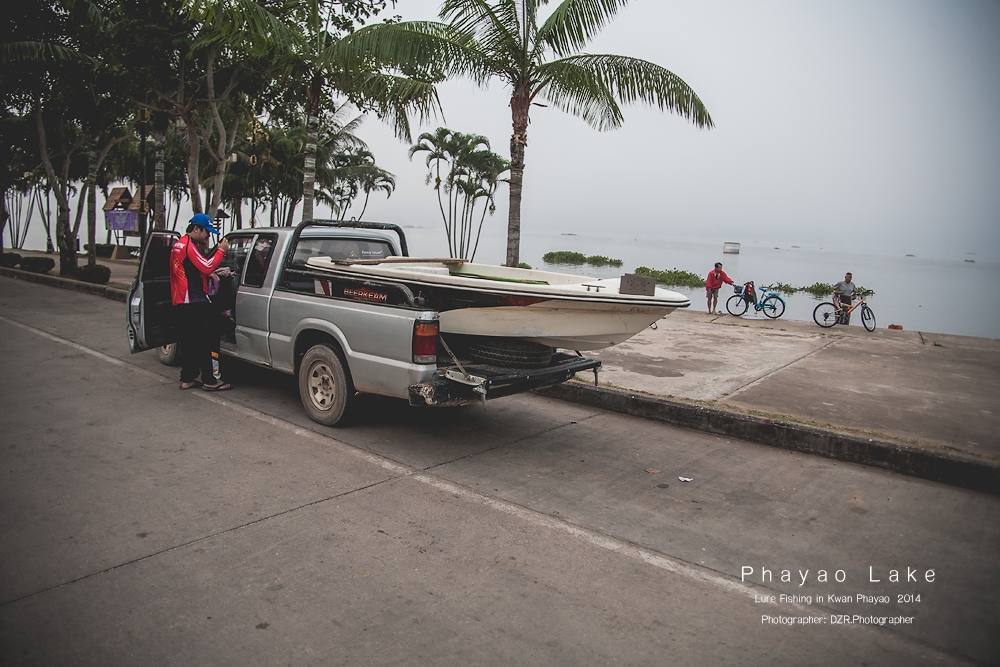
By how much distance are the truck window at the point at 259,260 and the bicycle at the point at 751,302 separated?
1447 cm

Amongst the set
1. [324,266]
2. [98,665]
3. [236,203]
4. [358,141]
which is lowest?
[98,665]

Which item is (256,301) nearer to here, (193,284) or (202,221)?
(193,284)

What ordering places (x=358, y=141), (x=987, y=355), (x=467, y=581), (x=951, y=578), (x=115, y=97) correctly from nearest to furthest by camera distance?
(x=467, y=581), (x=951, y=578), (x=987, y=355), (x=115, y=97), (x=358, y=141)

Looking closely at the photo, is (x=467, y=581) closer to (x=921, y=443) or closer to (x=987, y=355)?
(x=921, y=443)

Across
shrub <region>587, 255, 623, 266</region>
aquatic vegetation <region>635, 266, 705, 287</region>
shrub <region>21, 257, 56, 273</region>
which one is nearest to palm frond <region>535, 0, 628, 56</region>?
shrub <region>21, 257, 56, 273</region>

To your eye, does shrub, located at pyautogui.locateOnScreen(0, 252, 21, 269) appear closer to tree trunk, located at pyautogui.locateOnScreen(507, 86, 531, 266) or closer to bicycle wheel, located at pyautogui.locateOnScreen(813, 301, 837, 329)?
tree trunk, located at pyautogui.locateOnScreen(507, 86, 531, 266)

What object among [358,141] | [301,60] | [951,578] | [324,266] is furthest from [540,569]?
[358,141]

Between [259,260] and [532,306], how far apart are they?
3305 mm

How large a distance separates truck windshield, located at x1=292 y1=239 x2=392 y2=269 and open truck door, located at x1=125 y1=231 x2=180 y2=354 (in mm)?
1736

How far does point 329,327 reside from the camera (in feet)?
18.5

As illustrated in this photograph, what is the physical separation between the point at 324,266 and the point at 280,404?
168cm

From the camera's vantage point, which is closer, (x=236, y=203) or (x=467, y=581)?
(x=467, y=581)

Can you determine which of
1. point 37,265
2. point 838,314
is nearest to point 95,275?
point 37,265

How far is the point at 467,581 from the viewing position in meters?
3.32
